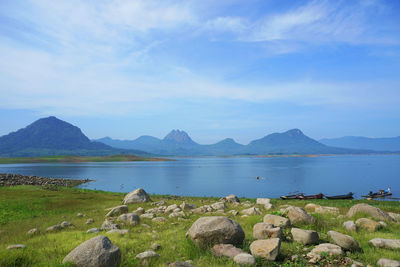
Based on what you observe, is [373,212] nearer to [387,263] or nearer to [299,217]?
[299,217]

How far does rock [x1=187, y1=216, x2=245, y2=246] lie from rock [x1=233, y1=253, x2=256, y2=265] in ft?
5.50

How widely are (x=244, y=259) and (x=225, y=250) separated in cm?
123

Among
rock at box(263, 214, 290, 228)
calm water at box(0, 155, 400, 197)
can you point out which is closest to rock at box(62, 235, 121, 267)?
rock at box(263, 214, 290, 228)

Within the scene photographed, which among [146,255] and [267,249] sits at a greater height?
[267,249]

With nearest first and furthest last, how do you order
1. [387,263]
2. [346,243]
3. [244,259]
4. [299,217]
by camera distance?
1. [387,263]
2. [244,259]
3. [346,243]
4. [299,217]

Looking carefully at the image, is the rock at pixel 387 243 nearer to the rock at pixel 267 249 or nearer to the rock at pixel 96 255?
the rock at pixel 267 249

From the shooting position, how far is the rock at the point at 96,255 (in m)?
8.88

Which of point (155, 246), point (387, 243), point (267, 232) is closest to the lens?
point (387, 243)

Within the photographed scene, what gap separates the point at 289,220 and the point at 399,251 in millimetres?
5051

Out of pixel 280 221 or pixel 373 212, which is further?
pixel 373 212

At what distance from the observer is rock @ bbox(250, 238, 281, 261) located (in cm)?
988

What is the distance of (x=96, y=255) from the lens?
899 centimetres

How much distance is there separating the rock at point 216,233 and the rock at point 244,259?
1.68m

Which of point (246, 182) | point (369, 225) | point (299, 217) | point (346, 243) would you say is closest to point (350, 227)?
point (369, 225)
